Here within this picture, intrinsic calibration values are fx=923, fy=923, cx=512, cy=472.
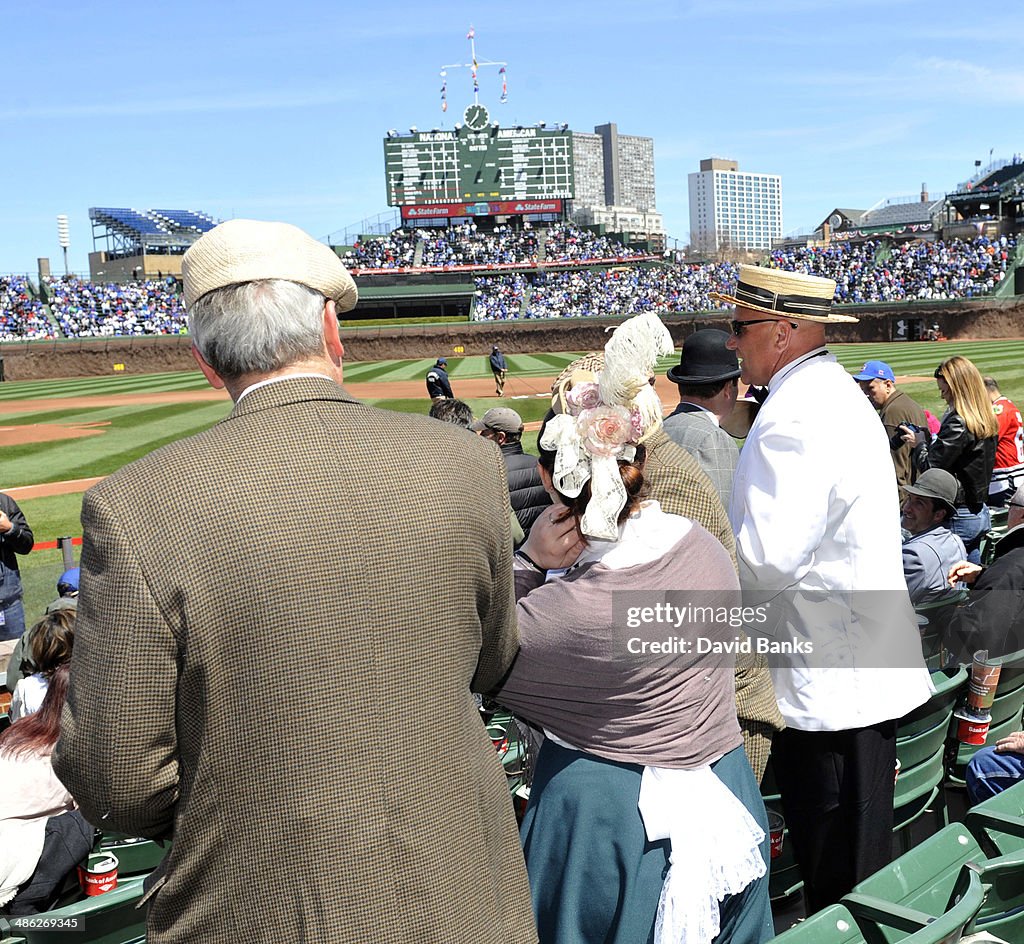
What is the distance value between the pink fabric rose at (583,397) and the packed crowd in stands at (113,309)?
4804 centimetres

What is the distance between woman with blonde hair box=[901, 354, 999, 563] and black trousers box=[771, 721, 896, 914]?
4049mm

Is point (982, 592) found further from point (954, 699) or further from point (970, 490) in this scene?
point (970, 490)

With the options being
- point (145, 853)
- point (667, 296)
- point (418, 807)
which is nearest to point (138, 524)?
point (418, 807)

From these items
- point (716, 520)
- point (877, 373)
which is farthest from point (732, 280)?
point (716, 520)

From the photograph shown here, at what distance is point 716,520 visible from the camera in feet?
8.44

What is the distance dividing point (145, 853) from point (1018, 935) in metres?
2.78

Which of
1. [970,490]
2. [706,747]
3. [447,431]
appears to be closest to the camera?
[447,431]

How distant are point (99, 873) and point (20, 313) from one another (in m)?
53.1

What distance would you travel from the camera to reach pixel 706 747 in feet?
7.38

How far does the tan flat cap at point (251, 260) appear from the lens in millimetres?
1675

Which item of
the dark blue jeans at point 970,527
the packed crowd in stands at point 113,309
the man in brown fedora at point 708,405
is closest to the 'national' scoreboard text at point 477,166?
the packed crowd in stands at point 113,309

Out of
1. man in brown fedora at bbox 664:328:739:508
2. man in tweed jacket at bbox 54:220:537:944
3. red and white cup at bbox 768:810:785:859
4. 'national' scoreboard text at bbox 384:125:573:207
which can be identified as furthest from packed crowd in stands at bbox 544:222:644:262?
man in tweed jacket at bbox 54:220:537:944

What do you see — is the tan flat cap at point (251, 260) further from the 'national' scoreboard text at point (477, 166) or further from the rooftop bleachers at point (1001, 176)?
the rooftop bleachers at point (1001, 176)

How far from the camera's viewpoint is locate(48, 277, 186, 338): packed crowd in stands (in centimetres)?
4975
